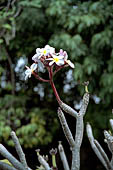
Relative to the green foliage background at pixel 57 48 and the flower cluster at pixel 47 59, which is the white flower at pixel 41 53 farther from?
the green foliage background at pixel 57 48

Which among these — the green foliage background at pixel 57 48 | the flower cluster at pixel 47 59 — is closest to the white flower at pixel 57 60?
the flower cluster at pixel 47 59

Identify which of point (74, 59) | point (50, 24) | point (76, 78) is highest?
point (50, 24)

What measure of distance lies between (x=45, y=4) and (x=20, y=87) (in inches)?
38.9

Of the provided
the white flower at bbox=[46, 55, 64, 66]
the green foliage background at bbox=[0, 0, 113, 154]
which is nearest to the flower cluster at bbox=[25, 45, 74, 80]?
the white flower at bbox=[46, 55, 64, 66]

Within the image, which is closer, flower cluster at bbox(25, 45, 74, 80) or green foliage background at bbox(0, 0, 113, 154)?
flower cluster at bbox(25, 45, 74, 80)

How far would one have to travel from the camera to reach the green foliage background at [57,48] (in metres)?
2.53

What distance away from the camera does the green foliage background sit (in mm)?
2529

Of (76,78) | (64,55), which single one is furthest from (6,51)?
(64,55)

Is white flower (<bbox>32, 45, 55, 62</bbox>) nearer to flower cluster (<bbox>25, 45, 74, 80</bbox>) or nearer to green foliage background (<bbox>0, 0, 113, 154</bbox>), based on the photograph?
flower cluster (<bbox>25, 45, 74, 80</bbox>)

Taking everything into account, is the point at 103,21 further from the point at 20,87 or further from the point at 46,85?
the point at 20,87

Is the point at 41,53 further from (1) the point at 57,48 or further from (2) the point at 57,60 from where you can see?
(1) the point at 57,48

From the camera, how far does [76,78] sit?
2.54 m

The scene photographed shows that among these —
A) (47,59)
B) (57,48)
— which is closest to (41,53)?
(47,59)

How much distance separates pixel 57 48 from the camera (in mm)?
2619
